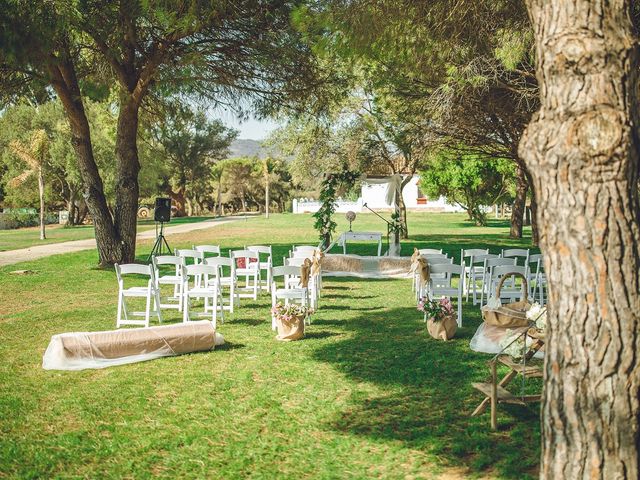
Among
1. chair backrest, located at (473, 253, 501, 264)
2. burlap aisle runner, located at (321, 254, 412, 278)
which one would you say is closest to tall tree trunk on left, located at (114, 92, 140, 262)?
burlap aisle runner, located at (321, 254, 412, 278)

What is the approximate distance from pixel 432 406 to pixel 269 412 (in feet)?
4.41

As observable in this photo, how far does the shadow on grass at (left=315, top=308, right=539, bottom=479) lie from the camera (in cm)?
458

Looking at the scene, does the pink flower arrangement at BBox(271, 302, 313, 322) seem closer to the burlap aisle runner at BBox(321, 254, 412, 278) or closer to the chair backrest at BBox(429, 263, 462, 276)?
the chair backrest at BBox(429, 263, 462, 276)

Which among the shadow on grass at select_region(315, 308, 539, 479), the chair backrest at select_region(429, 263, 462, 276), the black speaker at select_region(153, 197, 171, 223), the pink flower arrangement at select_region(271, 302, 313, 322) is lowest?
the shadow on grass at select_region(315, 308, 539, 479)

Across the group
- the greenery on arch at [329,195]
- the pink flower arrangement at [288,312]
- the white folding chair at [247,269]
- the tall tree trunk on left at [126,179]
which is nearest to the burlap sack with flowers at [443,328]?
the pink flower arrangement at [288,312]

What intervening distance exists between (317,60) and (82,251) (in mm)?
10320

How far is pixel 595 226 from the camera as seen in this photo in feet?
10.3

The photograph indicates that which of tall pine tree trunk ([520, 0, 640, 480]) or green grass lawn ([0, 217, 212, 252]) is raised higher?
tall pine tree trunk ([520, 0, 640, 480])

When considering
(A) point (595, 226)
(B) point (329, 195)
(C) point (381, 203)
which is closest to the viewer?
(A) point (595, 226)

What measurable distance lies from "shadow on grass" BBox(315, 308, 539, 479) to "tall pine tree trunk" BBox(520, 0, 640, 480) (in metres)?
1.14

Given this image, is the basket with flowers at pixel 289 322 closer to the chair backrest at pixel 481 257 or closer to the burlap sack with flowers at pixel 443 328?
the burlap sack with flowers at pixel 443 328

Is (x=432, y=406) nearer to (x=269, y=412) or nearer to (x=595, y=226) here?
(x=269, y=412)

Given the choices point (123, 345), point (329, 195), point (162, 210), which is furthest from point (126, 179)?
point (123, 345)

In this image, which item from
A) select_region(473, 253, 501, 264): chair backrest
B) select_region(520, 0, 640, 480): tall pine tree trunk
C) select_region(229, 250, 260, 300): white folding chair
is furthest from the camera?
select_region(229, 250, 260, 300): white folding chair
